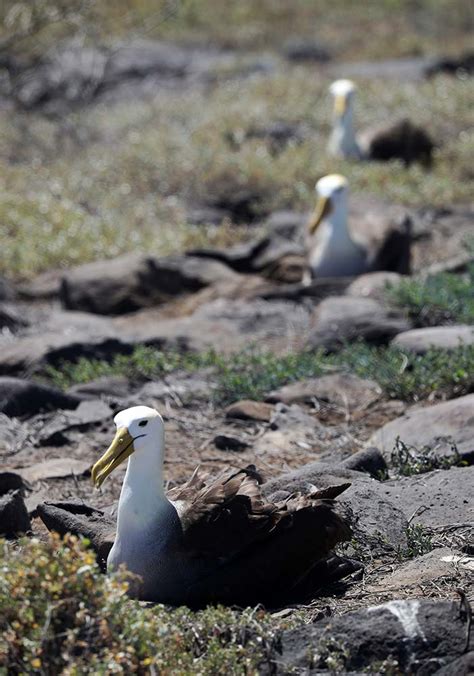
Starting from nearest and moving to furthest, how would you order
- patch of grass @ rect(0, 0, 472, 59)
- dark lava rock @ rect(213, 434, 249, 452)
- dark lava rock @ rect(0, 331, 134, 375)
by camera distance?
dark lava rock @ rect(213, 434, 249, 452), dark lava rock @ rect(0, 331, 134, 375), patch of grass @ rect(0, 0, 472, 59)

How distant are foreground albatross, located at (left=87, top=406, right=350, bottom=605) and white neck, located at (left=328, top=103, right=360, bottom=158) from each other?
8368 mm

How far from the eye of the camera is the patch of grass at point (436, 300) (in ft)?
25.6

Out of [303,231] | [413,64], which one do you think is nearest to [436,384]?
[303,231]

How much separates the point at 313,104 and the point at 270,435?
857cm

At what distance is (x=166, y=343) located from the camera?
25.6 ft

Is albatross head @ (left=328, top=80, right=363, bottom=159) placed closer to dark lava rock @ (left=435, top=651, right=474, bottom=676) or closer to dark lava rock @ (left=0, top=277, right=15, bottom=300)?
dark lava rock @ (left=0, top=277, right=15, bottom=300)

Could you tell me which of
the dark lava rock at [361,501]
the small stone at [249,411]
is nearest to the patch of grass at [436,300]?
the small stone at [249,411]

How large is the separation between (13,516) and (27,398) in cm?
186

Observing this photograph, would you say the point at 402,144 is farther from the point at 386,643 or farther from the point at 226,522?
the point at 386,643

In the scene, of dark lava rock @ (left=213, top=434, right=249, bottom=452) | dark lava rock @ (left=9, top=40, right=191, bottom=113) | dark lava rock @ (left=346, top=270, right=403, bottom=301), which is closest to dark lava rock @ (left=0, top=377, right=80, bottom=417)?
dark lava rock @ (left=213, top=434, right=249, bottom=452)

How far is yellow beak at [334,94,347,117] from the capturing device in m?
12.7

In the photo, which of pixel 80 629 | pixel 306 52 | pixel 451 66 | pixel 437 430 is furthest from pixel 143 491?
pixel 306 52

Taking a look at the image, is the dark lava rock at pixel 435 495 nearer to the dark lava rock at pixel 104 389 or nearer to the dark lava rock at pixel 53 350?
the dark lava rock at pixel 104 389

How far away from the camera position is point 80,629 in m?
3.54
